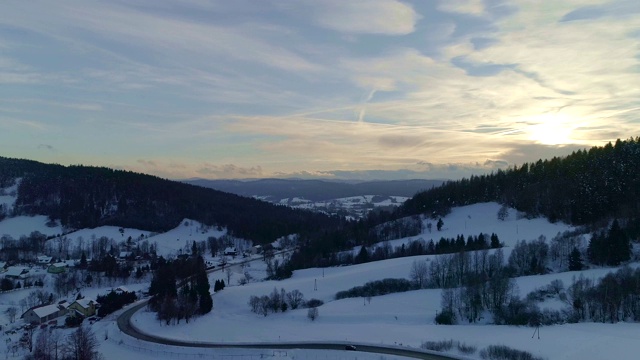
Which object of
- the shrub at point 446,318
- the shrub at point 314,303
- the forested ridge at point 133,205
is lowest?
the shrub at point 314,303

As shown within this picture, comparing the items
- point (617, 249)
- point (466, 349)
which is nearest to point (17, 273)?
point (466, 349)

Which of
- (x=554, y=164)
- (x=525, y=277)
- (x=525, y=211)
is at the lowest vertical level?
(x=525, y=277)

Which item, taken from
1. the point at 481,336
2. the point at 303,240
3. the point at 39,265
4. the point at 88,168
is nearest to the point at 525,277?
the point at 481,336

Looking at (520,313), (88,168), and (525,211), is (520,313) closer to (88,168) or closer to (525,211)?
(525,211)

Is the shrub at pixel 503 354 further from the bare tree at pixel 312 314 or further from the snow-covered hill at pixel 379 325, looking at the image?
the bare tree at pixel 312 314

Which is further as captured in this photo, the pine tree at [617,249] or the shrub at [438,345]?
the pine tree at [617,249]

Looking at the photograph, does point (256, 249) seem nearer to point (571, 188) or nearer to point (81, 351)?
point (571, 188)

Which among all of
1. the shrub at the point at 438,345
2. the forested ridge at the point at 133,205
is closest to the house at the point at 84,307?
the shrub at the point at 438,345
